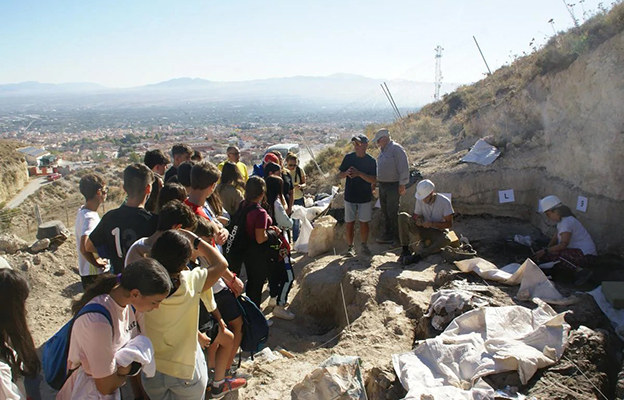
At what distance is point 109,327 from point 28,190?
3365 centimetres

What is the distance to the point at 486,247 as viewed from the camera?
261 inches

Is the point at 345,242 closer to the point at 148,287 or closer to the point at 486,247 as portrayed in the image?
the point at 486,247

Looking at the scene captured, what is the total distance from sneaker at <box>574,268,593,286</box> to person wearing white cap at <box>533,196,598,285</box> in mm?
17

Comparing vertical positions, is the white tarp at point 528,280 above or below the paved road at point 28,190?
above

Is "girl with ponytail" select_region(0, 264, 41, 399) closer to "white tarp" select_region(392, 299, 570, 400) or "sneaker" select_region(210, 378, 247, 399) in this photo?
"sneaker" select_region(210, 378, 247, 399)

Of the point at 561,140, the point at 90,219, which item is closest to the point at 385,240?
the point at 561,140

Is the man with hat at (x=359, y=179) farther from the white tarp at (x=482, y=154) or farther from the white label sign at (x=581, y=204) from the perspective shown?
the white label sign at (x=581, y=204)

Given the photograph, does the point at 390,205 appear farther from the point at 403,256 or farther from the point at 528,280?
the point at 528,280

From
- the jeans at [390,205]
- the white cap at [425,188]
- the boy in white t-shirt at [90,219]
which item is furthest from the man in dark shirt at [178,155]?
the white cap at [425,188]

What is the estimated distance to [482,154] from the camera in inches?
325

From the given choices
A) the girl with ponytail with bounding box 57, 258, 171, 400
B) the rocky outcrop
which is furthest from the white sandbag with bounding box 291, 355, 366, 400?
the rocky outcrop

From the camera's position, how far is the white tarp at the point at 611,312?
4215 millimetres

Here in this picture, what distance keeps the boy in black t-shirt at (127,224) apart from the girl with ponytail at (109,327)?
1.24 metres

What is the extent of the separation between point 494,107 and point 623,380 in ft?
23.5
